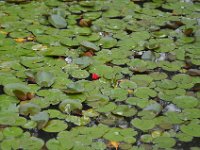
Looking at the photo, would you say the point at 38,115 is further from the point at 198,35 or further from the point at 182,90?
the point at 198,35

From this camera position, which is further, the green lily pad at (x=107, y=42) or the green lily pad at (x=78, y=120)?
the green lily pad at (x=107, y=42)

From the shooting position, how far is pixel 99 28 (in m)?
2.68

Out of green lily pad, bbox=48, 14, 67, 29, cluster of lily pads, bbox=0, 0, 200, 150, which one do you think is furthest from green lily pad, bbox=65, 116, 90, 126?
green lily pad, bbox=48, 14, 67, 29

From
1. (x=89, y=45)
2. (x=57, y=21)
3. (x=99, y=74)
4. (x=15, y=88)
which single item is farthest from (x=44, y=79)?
Answer: (x=57, y=21)

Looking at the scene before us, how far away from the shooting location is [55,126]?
1.89 m

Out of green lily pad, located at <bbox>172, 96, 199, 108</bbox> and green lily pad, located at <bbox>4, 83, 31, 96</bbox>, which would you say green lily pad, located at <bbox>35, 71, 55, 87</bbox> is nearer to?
green lily pad, located at <bbox>4, 83, 31, 96</bbox>

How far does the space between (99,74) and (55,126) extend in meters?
0.46

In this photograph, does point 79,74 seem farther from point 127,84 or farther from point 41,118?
point 41,118

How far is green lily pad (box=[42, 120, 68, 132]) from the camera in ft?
6.12

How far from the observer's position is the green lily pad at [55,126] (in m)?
1.87

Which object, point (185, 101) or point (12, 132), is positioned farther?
point (185, 101)

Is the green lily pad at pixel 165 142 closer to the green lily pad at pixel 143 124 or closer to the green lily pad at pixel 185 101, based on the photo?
the green lily pad at pixel 143 124

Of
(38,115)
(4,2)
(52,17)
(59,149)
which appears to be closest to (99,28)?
(52,17)

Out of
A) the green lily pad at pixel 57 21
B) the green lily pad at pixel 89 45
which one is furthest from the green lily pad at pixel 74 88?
the green lily pad at pixel 57 21
